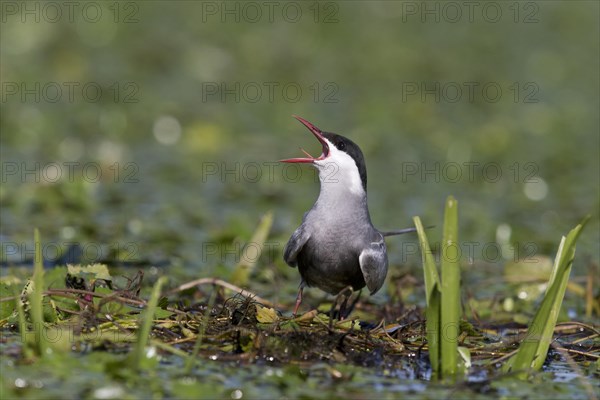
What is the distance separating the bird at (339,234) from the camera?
620 centimetres

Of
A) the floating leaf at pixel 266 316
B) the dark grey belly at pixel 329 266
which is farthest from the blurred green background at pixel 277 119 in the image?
the floating leaf at pixel 266 316

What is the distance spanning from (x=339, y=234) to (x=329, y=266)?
0.21 metres

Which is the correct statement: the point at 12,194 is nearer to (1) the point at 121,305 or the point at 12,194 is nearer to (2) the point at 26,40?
(1) the point at 121,305

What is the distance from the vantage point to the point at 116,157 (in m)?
11.1

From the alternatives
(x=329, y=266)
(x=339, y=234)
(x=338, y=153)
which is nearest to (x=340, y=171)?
(x=338, y=153)

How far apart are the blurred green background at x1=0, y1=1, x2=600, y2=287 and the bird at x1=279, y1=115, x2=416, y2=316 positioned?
1.71 m

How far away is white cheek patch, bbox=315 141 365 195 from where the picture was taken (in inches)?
250

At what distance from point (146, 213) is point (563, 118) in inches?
252

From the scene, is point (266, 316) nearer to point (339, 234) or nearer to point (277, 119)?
point (339, 234)

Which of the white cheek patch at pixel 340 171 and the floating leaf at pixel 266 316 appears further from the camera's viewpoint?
the white cheek patch at pixel 340 171

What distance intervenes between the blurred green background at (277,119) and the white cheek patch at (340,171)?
1.83 m

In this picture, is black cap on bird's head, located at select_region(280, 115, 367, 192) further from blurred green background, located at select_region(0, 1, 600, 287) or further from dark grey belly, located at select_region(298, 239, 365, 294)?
blurred green background, located at select_region(0, 1, 600, 287)

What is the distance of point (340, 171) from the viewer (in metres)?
6.36

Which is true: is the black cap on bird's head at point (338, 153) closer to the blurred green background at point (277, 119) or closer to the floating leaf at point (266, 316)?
the floating leaf at point (266, 316)
